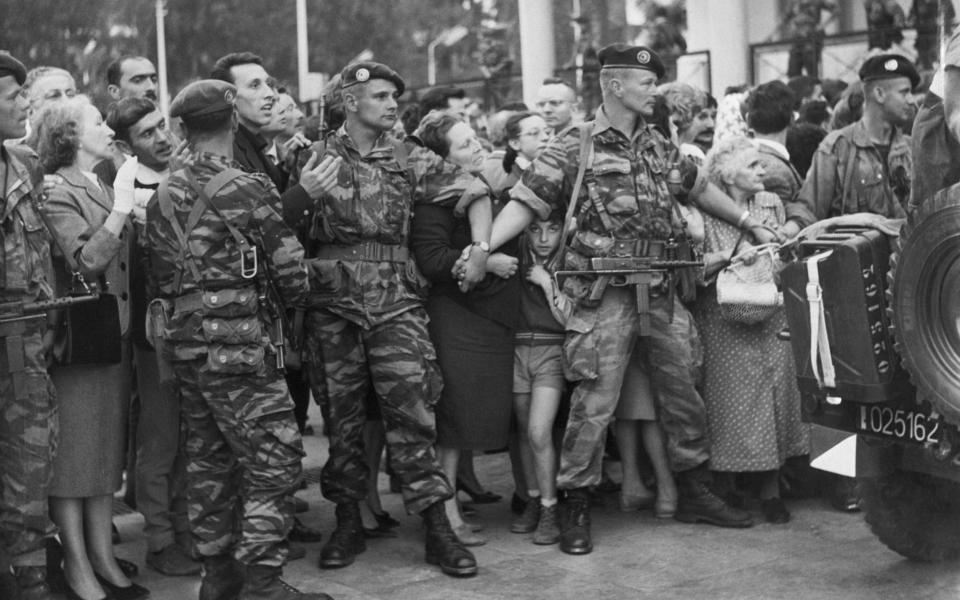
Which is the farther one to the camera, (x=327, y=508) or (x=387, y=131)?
(x=327, y=508)

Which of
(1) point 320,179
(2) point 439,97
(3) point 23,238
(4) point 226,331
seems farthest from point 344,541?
(2) point 439,97

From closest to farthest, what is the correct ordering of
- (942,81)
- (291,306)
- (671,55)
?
(942,81), (291,306), (671,55)

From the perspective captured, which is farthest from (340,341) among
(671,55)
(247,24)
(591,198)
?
(247,24)

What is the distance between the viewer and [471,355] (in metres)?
6.73

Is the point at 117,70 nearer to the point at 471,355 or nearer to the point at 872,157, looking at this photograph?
the point at 471,355

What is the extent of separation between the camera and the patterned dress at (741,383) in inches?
272

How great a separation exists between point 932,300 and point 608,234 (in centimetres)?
194

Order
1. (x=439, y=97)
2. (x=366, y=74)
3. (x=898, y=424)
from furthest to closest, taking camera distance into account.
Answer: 1. (x=439, y=97)
2. (x=366, y=74)
3. (x=898, y=424)

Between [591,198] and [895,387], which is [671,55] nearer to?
[591,198]

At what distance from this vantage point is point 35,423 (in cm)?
541

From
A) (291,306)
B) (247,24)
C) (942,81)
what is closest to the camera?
(942,81)

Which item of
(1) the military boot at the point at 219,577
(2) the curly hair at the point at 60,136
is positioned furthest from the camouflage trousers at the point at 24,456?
(2) the curly hair at the point at 60,136

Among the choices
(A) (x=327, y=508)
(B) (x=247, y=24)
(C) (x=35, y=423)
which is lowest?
(A) (x=327, y=508)

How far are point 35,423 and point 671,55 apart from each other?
481 inches
